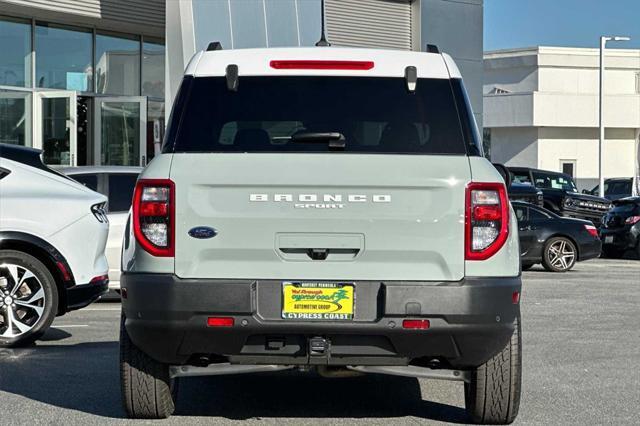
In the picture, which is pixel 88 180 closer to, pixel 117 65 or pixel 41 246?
pixel 41 246

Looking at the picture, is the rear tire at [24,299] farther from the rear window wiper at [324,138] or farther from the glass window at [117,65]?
the glass window at [117,65]

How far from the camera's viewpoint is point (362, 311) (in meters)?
5.98

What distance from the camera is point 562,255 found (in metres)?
21.7

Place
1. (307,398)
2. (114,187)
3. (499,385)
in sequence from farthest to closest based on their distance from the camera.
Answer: (114,187)
(307,398)
(499,385)

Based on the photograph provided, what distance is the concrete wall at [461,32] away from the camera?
31828mm

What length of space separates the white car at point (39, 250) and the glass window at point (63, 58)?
52.1 ft

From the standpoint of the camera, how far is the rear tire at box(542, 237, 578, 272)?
21.6 meters

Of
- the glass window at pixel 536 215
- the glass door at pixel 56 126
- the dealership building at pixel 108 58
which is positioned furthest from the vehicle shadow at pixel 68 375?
the glass door at pixel 56 126

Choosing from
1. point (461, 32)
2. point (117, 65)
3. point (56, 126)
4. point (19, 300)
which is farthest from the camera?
point (461, 32)

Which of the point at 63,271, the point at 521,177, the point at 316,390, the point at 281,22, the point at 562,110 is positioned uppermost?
the point at 562,110

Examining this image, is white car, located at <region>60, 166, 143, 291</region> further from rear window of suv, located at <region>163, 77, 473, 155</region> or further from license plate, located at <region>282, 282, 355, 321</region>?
license plate, located at <region>282, 282, 355, 321</region>

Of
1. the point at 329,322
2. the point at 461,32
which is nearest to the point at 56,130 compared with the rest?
the point at 461,32

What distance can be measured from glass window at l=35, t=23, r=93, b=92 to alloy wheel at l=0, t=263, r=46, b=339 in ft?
53.3

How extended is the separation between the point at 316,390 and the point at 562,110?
63859 millimetres
